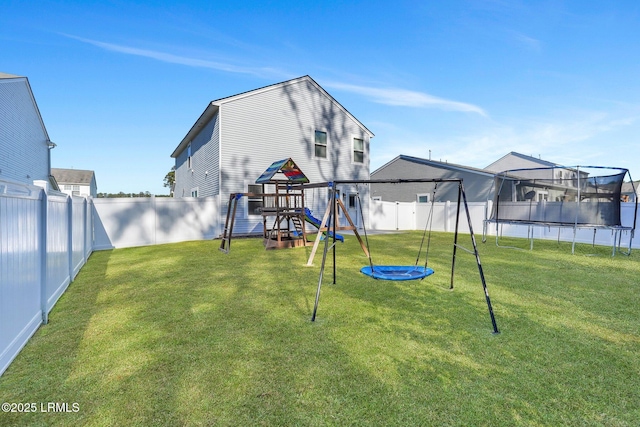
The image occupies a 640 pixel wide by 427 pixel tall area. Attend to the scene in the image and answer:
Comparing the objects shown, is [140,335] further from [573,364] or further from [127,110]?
[127,110]

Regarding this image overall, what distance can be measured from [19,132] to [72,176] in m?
37.2

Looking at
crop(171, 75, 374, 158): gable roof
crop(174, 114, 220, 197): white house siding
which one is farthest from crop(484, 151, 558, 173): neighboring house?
crop(174, 114, 220, 197): white house siding

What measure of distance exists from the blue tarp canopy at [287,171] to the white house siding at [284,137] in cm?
328

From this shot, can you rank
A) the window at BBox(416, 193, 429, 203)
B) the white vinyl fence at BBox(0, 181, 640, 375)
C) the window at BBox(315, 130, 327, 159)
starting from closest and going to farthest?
1. the white vinyl fence at BBox(0, 181, 640, 375)
2. the window at BBox(315, 130, 327, 159)
3. the window at BBox(416, 193, 429, 203)

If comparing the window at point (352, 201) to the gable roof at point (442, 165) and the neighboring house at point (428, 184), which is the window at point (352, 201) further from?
the gable roof at point (442, 165)

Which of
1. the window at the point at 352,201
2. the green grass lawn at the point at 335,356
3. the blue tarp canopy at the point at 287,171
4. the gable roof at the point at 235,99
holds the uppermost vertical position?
the gable roof at the point at 235,99

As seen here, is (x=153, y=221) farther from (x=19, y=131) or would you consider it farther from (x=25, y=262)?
(x=25, y=262)

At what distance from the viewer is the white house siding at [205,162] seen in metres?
13.2

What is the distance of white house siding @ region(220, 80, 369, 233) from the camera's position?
42.6 ft

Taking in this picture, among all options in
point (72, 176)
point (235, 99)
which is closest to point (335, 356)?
point (235, 99)

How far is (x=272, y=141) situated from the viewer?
45.9 feet

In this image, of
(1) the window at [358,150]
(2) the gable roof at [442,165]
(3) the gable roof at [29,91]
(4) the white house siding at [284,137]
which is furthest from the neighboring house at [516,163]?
(3) the gable roof at [29,91]

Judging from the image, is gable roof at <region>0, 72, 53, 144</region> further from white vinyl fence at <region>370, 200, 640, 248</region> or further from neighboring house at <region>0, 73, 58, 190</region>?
white vinyl fence at <region>370, 200, 640, 248</region>

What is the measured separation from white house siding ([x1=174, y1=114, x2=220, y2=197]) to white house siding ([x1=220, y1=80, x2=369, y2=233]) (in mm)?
671
